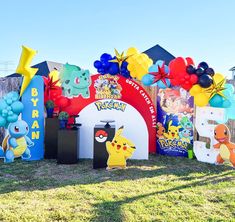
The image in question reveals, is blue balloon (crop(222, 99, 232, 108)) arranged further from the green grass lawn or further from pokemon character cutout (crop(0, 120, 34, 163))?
pokemon character cutout (crop(0, 120, 34, 163))

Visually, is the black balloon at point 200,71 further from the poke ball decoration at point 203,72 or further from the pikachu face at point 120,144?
the pikachu face at point 120,144

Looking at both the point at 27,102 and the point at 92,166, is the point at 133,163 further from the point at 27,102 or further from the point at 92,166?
the point at 27,102

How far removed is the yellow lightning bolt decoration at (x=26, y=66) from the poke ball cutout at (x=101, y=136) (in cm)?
202

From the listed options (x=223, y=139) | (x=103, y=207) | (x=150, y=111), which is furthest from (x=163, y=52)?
(x=103, y=207)

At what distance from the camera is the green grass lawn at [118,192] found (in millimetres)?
3459

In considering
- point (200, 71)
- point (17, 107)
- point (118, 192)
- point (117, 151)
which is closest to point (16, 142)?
point (17, 107)

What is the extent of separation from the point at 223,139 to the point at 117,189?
265cm

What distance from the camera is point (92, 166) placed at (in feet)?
19.3

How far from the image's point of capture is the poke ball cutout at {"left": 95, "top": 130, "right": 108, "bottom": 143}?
565cm

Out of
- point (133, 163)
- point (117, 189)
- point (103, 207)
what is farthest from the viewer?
point (133, 163)

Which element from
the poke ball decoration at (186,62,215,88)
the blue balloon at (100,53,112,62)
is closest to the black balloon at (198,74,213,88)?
the poke ball decoration at (186,62,215,88)

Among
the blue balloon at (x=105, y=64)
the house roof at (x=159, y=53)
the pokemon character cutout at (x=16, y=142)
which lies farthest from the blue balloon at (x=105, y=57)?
the house roof at (x=159, y=53)

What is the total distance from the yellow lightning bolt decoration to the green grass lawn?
1.73 m

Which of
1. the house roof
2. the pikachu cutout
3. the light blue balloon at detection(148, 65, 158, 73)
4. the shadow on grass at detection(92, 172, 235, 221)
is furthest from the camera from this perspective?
the house roof
